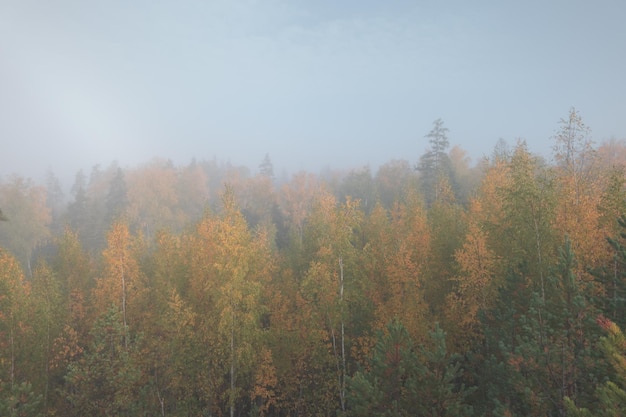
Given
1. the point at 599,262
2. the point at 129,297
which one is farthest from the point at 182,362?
the point at 599,262

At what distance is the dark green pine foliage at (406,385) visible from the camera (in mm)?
13680

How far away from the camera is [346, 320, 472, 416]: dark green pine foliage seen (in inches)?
539

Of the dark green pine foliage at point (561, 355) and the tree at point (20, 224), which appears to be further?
the tree at point (20, 224)

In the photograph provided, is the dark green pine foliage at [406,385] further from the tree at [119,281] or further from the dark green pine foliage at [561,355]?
the tree at [119,281]

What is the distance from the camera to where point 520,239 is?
848 inches

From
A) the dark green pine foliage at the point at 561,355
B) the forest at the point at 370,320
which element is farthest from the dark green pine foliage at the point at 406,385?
the dark green pine foliage at the point at 561,355

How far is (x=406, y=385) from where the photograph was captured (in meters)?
14.4

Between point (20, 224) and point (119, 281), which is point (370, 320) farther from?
point (20, 224)

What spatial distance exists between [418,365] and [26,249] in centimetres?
6434

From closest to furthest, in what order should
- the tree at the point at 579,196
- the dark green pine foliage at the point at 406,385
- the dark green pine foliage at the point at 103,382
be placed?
the dark green pine foliage at the point at 406,385 < the dark green pine foliage at the point at 103,382 < the tree at the point at 579,196

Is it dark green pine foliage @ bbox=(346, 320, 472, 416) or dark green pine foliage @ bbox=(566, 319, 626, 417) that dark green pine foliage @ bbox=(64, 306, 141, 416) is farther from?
dark green pine foliage @ bbox=(566, 319, 626, 417)

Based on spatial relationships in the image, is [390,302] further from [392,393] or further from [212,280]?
[212,280]

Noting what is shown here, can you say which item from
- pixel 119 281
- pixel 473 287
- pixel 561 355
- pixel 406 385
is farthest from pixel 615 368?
pixel 119 281

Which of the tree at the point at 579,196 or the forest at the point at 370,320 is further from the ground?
the tree at the point at 579,196
